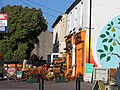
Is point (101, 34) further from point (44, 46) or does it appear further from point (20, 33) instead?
point (44, 46)

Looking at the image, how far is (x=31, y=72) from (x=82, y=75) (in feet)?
14.1

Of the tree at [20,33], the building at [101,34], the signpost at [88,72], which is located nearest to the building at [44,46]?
the tree at [20,33]

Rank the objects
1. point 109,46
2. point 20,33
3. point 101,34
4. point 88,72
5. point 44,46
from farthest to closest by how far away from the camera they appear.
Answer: point 44,46, point 20,33, point 101,34, point 109,46, point 88,72

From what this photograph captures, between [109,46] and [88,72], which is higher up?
[109,46]

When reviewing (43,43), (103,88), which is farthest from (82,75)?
(43,43)

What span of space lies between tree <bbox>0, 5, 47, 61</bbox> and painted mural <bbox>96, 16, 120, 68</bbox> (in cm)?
2299

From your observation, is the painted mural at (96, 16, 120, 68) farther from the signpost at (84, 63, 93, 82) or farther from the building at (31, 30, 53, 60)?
the building at (31, 30, 53, 60)

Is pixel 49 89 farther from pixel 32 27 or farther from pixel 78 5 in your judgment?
pixel 32 27

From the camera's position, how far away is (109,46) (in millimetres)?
32312

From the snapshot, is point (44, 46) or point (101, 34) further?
point (44, 46)

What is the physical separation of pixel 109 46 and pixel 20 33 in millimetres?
24061

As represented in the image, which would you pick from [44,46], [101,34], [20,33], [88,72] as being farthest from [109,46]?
[44,46]

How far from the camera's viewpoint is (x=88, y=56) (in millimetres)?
→ 32812

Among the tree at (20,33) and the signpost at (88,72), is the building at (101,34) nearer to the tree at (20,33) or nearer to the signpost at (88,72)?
the signpost at (88,72)
